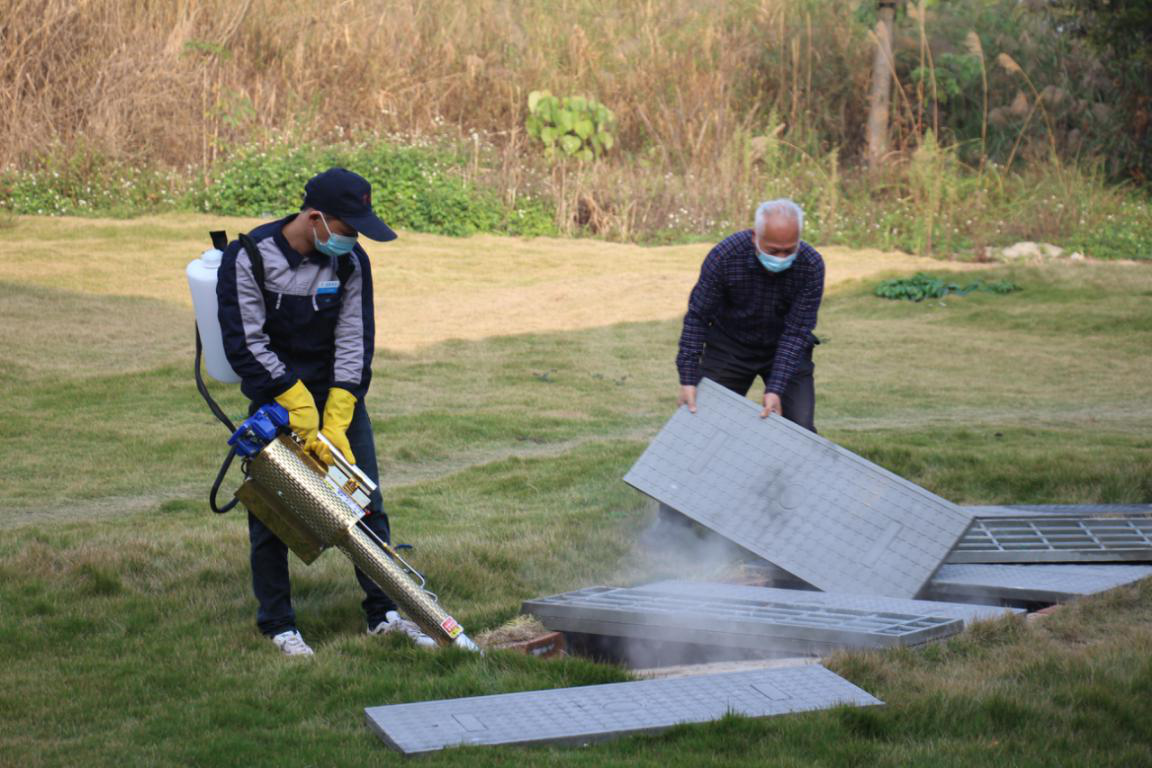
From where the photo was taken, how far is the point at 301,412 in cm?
439

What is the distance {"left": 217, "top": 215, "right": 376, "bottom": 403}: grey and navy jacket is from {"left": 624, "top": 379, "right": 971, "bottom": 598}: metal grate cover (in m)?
1.55

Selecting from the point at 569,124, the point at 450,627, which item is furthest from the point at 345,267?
the point at 569,124

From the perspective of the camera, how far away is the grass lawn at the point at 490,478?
12.2 ft

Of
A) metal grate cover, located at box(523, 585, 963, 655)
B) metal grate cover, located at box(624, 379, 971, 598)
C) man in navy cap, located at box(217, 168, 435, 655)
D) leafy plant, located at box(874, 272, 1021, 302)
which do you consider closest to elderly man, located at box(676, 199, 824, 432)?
metal grate cover, located at box(624, 379, 971, 598)

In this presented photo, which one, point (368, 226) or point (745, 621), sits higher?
point (368, 226)

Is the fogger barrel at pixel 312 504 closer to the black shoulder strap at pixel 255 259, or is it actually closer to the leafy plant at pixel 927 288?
the black shoulder strap at pixel 255 259

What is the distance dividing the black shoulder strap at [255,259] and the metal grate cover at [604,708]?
146 cm

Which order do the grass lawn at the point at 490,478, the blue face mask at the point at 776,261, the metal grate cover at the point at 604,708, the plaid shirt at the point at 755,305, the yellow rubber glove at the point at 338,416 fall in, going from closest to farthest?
the metal grate cover at the point at 604,708 < the grass lawn at the point at 490,478 < the yellow rubber glove at the point at 338,416 < the blue face mask at the point at 776,261 < the plaid shirt at the point at 755,305

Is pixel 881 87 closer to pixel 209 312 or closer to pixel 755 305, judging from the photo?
pixel 755 305

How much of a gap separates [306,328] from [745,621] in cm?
178

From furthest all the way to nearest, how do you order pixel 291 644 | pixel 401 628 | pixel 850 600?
pixel 850 600 → pixel 401 628 → pixel 291 644

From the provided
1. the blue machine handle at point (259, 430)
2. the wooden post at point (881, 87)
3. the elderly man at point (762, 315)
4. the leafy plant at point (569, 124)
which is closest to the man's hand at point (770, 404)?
the elderly man at point (762, 315)

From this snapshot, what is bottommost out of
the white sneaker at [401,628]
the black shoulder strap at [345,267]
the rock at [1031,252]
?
the rock at [1031,252]

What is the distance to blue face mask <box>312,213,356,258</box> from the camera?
4340 millimetres
